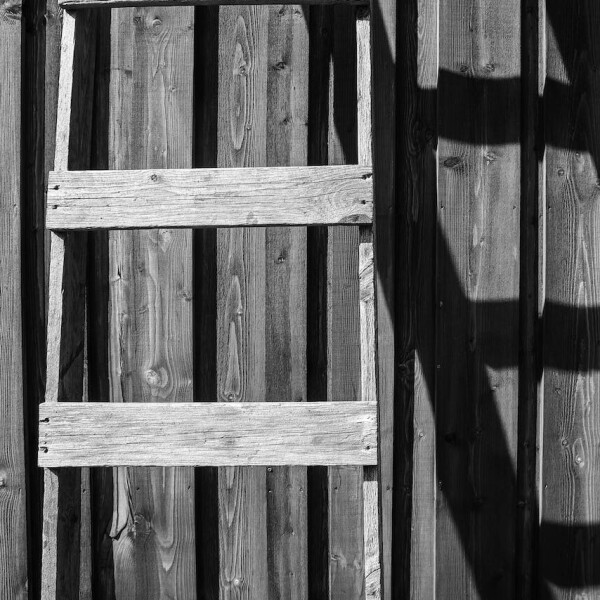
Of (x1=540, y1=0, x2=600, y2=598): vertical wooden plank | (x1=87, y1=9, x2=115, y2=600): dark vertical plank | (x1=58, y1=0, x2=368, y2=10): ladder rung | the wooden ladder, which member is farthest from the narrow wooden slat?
(x1=87, y1=9, x2=115, y2=600): dark vertical plank

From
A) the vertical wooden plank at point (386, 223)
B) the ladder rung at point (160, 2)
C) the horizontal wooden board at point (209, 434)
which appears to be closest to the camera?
the horizontal wooden board at point (209, 434)

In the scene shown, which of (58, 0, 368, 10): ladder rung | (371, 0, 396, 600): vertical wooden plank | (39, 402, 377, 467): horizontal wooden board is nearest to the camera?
(39, 402, 377, 467): horizontal wooden board

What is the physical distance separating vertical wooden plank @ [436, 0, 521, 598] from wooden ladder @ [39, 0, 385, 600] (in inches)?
26.8

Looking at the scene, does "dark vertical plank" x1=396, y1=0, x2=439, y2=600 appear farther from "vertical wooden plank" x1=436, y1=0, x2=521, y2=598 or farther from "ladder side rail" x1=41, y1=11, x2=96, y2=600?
"ladder side rail" x1=41, y1=11, x2=96, y2=600

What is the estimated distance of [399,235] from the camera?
2201mm

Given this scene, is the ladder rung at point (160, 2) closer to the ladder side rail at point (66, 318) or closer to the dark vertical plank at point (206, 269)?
the ladder side rail at point (66, 318)

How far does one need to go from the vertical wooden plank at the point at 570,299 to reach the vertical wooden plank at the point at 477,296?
0.12m

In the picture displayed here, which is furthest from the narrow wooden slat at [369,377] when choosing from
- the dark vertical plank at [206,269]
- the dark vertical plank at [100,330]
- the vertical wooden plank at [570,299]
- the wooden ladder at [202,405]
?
the dark vertical plank at [100,330]

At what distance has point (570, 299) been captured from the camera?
7.25ft

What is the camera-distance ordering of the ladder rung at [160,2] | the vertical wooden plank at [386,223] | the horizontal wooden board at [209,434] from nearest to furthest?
the horizontal wooden board at [209,434] → the ladder rung at [160,2] → the vertical wooden plank at [386,223]

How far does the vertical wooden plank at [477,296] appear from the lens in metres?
2.17

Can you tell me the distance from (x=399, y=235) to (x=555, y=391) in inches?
29.7

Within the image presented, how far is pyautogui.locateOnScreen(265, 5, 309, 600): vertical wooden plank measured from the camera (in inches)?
85.4

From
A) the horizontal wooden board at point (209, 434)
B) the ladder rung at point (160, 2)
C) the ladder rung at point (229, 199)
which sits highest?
the ladder rung at point (160, 2)
